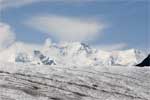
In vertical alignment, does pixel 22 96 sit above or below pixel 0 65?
below

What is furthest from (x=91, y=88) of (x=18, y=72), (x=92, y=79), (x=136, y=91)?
(x=18, y=72)

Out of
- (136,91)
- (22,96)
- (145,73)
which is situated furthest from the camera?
(145,73)

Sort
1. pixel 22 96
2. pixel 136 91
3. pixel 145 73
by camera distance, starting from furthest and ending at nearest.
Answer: pixel 145 73, pixel 136 91, pixel 22 96

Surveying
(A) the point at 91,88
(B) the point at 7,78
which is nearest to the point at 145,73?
(A) the point at 91,88

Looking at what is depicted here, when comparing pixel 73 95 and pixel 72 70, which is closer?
pixel 73 95

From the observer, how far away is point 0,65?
3.06 meters

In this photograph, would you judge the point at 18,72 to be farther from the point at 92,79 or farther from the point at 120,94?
the point at 120,94

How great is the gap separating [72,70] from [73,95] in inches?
9.9

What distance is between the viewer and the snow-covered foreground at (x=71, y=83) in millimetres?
2832

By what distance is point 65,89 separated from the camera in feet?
9.42

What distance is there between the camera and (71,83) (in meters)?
2.93

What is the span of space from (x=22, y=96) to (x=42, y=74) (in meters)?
0.26

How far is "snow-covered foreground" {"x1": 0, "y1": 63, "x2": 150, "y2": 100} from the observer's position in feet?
9.29

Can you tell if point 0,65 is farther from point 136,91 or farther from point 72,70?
point 136,91
